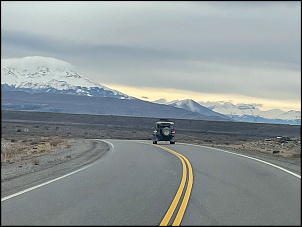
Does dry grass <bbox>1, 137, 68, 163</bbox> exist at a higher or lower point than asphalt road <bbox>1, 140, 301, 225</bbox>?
lower

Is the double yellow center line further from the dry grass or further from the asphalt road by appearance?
the dry grass

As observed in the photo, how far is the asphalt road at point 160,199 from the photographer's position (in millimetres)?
8125

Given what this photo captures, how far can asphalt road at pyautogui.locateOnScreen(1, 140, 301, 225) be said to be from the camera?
26.7 feet

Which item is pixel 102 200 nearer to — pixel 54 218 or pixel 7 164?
pixel 54 218

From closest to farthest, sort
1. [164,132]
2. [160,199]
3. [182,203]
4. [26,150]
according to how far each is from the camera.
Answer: [182,203] → [160,199] → [26,150] → [164,132]

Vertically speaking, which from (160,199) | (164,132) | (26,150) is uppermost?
(160,199)

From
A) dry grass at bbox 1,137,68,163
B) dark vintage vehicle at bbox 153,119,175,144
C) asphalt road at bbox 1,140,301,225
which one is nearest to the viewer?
asphalt road at bbox 1,140,301,225

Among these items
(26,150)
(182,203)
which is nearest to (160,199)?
(182,203)

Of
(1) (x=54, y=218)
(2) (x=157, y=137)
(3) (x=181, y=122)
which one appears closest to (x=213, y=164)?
(1) (x=54, y=218)

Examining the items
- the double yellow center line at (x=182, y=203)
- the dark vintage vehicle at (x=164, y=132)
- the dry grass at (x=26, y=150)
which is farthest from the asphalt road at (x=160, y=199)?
the dark vintage vehicle at (x=164, y=132)

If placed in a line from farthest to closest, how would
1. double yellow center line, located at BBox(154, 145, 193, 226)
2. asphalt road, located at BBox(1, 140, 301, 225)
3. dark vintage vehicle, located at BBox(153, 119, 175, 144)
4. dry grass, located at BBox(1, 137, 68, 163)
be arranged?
dark vintage vehicle, located at BBox(153, 119, 175, 144) → dry grass, located at BBox(1, 137, 68, 163) → double yellow center line, located at BBox(154, 145, 193, 226) → asphalt road, located at BBox(1, 140, 301, 225)

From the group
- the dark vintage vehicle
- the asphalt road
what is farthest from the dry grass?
the dark vintage vehicle

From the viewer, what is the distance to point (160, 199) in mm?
10617

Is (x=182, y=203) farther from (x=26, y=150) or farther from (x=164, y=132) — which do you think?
(x=164, y=132)
